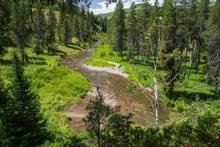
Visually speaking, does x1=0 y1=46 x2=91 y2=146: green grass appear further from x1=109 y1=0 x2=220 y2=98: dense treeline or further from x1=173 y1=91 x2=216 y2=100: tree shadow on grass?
x1=173 y1=91 x2=216 y2=100: tree shadow on grass

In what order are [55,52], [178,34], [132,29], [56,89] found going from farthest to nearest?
[55,52] → [132,29] → [178,34] → [56,89]

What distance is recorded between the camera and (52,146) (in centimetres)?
1296

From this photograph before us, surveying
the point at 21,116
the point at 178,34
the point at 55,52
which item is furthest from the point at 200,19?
the point at 21,116

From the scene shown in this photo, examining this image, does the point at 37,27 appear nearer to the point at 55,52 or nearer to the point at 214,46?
the point at 214,46

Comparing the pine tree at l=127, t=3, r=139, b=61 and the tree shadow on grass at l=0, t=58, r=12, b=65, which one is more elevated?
the pine tree at l=127, t=3, r=139, b=61

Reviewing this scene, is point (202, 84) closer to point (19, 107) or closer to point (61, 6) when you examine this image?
point (19, 107)

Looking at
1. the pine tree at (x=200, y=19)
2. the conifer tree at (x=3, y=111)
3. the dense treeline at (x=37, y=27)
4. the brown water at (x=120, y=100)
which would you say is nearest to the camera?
the dense treeline at (x=37, y=27)

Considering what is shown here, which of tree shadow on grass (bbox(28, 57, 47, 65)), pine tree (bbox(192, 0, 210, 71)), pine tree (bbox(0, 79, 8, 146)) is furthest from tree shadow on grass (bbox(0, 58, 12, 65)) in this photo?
pine tree (bbox(0, 79, 8, 146))

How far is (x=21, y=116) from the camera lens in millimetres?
15797

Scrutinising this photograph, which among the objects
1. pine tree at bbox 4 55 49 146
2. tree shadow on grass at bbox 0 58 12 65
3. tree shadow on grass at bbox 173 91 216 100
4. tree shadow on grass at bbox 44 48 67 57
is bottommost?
tree shadow on grass at bbox 44 48 67 57

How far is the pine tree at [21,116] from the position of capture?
15.6m

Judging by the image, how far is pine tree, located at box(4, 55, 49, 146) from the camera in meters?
15.6

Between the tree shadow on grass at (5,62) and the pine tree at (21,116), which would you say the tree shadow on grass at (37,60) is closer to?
the tree shadow on grass at (5,62)

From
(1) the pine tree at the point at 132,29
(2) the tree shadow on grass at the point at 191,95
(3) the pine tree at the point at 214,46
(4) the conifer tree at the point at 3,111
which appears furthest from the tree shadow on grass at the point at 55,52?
(4) the conifer tree at the point at 3,111
